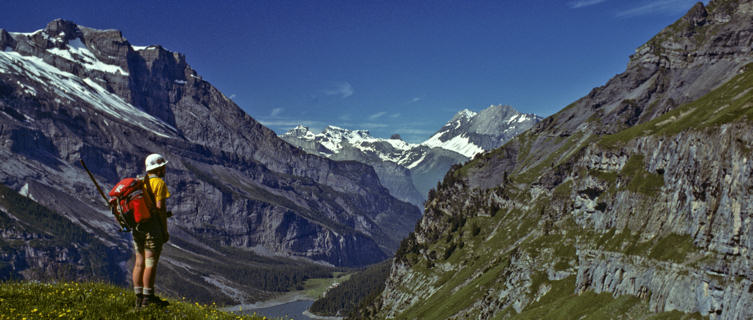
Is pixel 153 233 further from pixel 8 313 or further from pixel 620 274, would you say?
pixel 620 274

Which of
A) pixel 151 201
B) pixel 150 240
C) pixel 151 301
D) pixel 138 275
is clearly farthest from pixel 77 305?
pixel 151 201

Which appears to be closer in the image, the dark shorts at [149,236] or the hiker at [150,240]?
the hiker at [150,240]

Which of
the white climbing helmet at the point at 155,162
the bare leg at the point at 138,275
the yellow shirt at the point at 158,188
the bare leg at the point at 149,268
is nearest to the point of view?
the bare leg at the point at 149,268

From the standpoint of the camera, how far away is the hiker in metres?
17.1

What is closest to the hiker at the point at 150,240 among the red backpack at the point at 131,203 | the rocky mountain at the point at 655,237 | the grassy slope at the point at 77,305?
the red backpack at the point at 131,203

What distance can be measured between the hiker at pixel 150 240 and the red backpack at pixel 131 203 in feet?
0.70

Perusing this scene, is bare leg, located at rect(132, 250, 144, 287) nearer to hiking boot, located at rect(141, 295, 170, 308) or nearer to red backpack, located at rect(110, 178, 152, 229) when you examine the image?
hiking boot, located at rect(141, 295, 170, 308)

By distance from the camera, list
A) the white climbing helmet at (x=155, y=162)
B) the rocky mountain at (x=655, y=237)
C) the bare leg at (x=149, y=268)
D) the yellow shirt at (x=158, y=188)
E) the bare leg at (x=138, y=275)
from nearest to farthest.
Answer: the bare leg at (x=149, y=268)
the bare leg at (x=138, y=275)
the yellow shirt at (x=158, y=188)
the white climbing helmet at (x=155, y=162)
the rocky mountain at (x=655, y=237)

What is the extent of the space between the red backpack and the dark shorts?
325 mm

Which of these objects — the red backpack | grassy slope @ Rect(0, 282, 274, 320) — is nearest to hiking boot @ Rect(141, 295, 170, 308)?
grassy slope @ Rect(0, 282, 274, 320)

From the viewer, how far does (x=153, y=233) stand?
17.7 m

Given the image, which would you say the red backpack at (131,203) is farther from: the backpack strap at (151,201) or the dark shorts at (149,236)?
the dark shorts at (149,236)

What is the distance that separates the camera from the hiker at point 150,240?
56.1ft

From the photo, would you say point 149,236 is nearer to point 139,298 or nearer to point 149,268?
point 149,268
